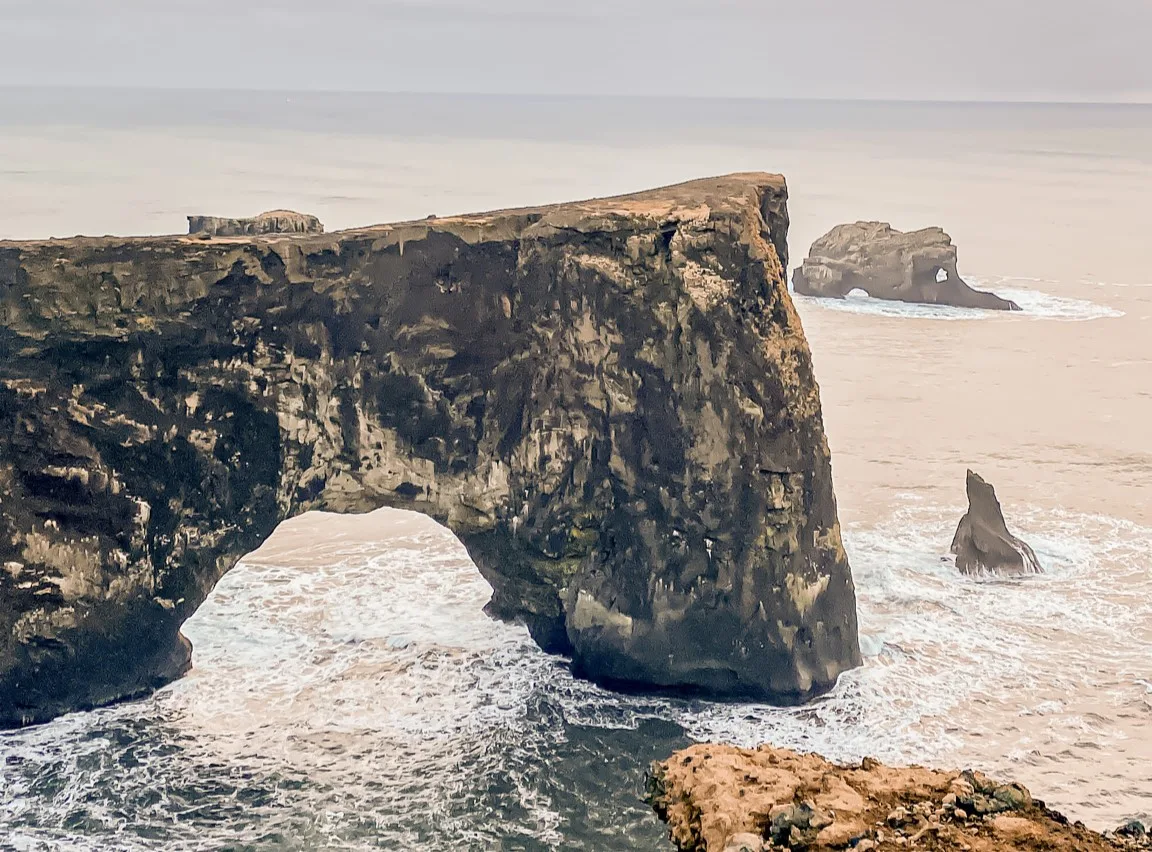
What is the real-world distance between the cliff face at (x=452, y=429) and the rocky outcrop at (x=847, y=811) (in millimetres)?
14004

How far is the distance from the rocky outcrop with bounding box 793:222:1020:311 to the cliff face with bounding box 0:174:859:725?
154ft

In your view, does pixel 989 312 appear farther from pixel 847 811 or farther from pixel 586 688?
pixel 847 811

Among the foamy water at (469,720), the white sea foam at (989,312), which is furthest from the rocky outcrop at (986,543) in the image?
the white sea foam at (989,312)

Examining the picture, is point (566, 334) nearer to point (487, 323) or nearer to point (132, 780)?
point (487, 323)

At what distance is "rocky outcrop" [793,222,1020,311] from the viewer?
254 ft

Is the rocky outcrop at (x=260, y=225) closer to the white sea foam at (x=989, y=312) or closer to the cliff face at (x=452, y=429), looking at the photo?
the cliff face at (x=452, y=429)

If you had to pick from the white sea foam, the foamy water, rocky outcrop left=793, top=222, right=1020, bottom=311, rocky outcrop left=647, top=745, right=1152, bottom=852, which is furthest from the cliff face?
rocky outcrop left=793, top=222, right=1020, bottom=311

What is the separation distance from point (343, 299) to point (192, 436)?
4011 mm

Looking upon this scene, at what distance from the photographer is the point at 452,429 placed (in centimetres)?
3177

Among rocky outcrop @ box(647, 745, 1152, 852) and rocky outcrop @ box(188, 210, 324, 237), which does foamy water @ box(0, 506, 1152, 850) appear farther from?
rocky outcrop @ box(647, 745, 1152, 852)

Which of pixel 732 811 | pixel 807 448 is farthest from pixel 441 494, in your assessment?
pixel 732 811

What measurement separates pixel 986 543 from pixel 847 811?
24393 millimetres

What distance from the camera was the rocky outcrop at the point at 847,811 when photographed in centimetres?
1434

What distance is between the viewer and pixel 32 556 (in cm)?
2931
